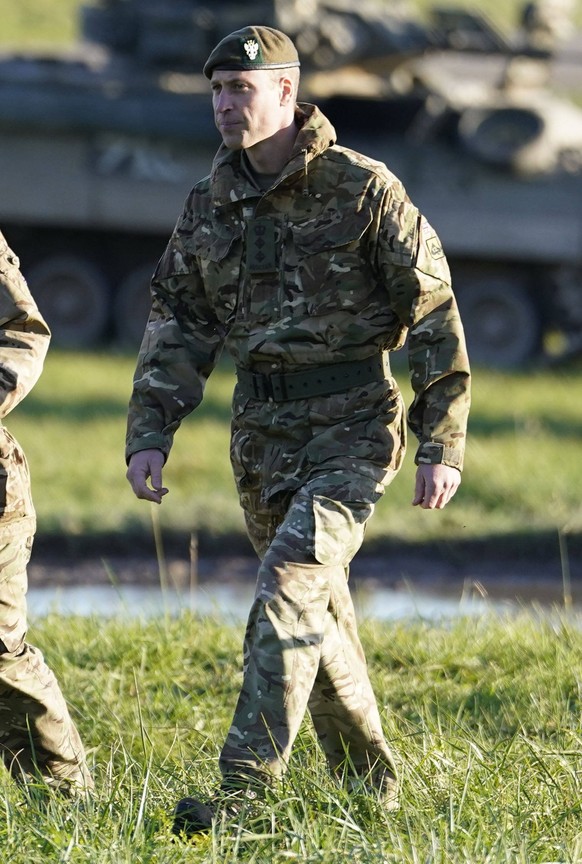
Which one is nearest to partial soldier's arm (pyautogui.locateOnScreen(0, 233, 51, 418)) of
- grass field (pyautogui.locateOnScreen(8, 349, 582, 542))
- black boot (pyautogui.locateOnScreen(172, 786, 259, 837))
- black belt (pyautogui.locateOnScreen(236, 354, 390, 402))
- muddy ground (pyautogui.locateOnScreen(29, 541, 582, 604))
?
black belt (pyautogui.locateOnScreen(236, 354, 390, 402))

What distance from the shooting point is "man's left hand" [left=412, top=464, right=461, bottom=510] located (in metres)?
4.20

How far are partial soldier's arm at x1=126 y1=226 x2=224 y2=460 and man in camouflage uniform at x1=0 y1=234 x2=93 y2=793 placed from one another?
33 cm

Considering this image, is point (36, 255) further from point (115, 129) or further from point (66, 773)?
point (66, 773)

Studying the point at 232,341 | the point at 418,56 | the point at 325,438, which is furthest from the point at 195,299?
the point at 418,56

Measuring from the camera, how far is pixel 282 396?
438 cm

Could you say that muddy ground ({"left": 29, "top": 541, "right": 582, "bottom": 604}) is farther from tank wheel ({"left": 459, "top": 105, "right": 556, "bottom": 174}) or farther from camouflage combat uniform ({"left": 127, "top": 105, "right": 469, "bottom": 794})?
tank wheel ({"left": 459, "top": 105, "right": 556, "bottom": 174})

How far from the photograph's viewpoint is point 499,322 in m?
18.2

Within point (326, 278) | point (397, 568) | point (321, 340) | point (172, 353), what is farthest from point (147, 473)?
point (397, 568)

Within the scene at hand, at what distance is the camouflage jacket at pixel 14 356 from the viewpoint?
4223 mm

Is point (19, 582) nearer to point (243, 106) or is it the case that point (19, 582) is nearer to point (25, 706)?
point (25, 706)

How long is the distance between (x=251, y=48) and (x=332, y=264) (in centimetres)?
59

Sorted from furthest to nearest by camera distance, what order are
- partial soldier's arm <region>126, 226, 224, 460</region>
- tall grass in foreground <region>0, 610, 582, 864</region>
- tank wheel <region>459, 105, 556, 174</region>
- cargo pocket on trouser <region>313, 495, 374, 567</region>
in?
tank wheel <region>459, 105, 556, 174</region> → partial soldier's arm <region>126, 226, 224, 460</region> → cargo pocket on trouser <region>313, 495, 374, 567</region> → tall grass in foreground <region>0, 610, 582, 864</region>

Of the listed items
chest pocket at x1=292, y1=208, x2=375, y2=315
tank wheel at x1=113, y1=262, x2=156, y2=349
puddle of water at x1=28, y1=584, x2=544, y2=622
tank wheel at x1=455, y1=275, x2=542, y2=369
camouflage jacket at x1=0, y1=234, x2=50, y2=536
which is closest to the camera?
camouflage jacket at x1=0, y1=234, x2=50, y2=536

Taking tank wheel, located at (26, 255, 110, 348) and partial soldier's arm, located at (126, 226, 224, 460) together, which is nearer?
partial soldier's arm, located at (126, 226, 224, 460)
